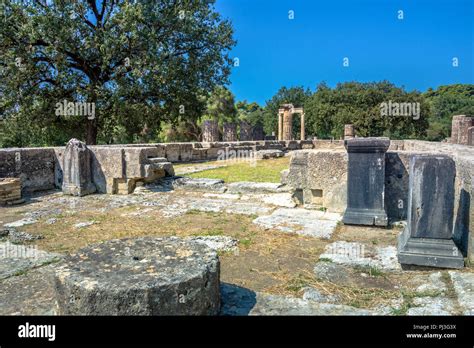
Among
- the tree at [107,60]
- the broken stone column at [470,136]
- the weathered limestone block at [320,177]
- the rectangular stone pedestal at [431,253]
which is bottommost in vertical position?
the rectangular stone pedestal at [431,253]

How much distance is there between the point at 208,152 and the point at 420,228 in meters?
12.9

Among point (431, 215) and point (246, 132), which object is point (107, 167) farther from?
point (246, 132)

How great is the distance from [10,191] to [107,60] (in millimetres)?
9706

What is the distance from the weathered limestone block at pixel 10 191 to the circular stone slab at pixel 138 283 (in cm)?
466

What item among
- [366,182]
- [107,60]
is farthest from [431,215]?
[107,60]

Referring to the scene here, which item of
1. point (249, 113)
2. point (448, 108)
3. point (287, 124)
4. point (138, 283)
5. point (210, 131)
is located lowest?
point (138, 283)

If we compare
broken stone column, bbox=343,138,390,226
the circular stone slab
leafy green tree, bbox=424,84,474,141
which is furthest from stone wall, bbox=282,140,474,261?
leafy green tree, bbox=424,84,474,141

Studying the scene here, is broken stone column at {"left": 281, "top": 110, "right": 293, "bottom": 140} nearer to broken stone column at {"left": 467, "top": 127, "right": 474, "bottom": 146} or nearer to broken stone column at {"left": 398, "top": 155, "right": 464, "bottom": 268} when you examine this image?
broken stone column at {"left": 467, "top": 127, "right": 474, "bottom": 146}

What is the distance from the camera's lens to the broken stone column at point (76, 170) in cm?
706

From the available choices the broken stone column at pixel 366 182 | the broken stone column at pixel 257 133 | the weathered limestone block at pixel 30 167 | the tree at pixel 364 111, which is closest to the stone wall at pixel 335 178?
the broken stone column at pixel 366 182

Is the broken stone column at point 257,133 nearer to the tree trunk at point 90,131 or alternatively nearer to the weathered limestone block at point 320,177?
the tree trunk at point 90,131

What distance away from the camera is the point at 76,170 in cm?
711

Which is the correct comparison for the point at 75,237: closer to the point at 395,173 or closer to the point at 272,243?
the point at 272,243
